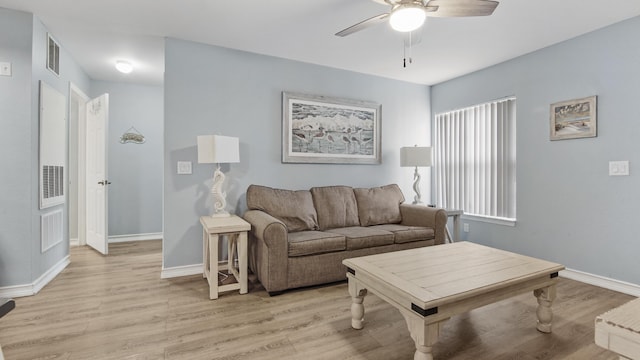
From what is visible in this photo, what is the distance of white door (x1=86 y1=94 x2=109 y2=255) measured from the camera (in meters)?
3.95

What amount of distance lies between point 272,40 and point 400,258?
2.48 m

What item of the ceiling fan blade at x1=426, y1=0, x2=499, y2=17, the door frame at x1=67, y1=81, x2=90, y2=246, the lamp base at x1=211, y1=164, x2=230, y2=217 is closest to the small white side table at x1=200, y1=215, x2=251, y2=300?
the lamp base at x1=211, y1=164, x2=230, y2=217

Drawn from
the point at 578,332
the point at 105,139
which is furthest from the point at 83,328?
the point at 578,332

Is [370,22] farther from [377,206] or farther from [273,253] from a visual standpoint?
[377,206]

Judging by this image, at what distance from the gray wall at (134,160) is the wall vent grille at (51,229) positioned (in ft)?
→ 4.79

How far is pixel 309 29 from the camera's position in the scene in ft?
9.73

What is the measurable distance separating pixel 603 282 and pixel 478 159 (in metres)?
1.81

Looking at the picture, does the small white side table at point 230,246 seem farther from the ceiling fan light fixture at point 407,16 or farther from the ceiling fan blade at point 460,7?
the ceiling fan blade at point 460,7

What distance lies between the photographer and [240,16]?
8.97ft

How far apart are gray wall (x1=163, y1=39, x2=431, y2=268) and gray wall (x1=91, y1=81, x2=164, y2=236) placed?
6.76 ft

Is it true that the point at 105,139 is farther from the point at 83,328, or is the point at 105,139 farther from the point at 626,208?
the point at 626,208

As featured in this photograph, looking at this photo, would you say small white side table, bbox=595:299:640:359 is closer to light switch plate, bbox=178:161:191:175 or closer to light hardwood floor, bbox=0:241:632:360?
light hardwood floor, bbox=0:241:632:360

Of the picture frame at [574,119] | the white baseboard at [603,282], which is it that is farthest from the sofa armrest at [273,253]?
the picture frame at [574,119]

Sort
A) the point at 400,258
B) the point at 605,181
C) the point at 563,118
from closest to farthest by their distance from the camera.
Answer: the point at 400,258, the point at 605,181, the point at 563,118
